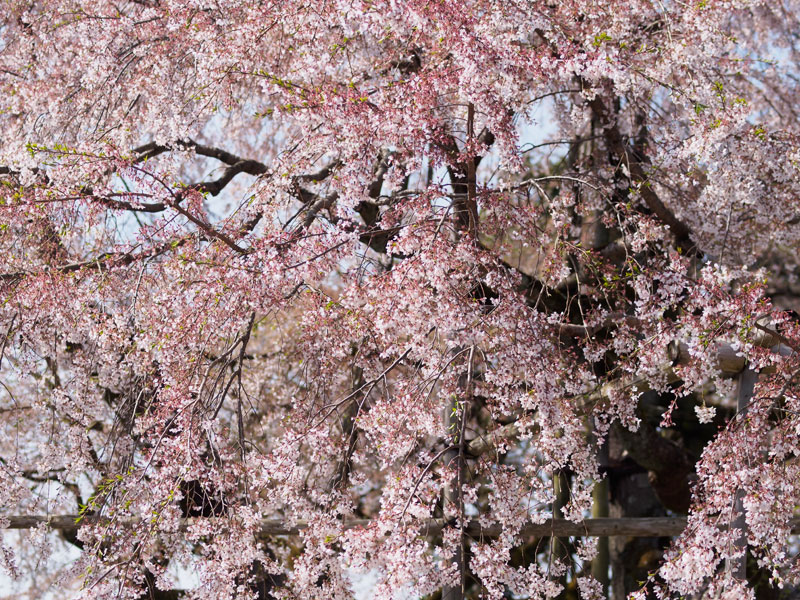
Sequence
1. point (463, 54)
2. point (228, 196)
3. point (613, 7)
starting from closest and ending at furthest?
point (463, 54) < point (613, 7) < point (228, 196)

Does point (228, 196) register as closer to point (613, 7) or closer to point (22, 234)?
point (22, 234)

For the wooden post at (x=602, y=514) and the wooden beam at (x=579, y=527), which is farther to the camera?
the wooden post at (x=602, y=514)

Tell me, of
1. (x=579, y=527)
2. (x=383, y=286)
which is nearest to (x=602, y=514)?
(x=579, y=527)

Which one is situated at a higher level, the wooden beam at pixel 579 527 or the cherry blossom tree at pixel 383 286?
the cherry blossom tree at pixel 383 286

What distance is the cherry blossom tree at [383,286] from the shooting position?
4363 millimetres

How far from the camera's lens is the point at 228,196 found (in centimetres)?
980

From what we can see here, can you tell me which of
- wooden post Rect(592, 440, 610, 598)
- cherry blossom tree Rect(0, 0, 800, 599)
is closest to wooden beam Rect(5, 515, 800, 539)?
cherry blossom tree Rect(0, 0, 800, 599)

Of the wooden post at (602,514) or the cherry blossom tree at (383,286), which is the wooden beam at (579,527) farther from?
the wooden post at (602,514)

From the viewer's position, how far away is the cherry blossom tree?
4.36 meters

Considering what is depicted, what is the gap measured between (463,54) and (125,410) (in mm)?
3268

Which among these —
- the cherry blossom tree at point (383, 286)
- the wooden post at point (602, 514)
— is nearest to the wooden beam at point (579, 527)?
the cherry blossom tree at point (383, 286)

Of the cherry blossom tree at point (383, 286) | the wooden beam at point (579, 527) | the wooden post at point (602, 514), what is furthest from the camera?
the wooden post at point (602, 514)

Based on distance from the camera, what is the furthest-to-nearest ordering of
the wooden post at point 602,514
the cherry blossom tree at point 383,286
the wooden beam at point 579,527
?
the wooden post at point 602,514
the wooden beam at point 579,527
the cherry blossom tree at point 383,286

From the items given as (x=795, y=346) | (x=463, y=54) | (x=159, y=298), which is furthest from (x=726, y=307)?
(x=159, y=298)
